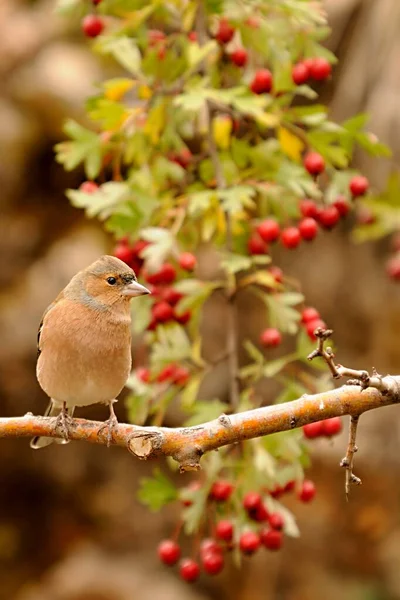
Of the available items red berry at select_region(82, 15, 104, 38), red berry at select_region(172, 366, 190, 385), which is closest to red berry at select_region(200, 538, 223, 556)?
red berry at select_region(172, 366, 190, 385)

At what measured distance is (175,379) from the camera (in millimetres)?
2975

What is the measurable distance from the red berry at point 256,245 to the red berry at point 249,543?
891mm

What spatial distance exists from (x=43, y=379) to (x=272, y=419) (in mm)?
1162

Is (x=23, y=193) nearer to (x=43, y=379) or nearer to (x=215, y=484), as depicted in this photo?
(x=43, y=379)

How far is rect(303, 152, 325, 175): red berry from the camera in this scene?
2.94m

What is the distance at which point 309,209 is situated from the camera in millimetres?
3035

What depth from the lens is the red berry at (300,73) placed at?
297 cm

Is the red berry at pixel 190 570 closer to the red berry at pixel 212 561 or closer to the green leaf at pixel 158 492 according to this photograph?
the red berry at pixel 212 561

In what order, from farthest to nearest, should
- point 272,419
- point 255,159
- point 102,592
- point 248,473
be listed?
1. point 102,592
2. point 255,159
3. point 248,473
4. point 272,419

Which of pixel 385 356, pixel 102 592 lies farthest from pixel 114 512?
pixel 385 356

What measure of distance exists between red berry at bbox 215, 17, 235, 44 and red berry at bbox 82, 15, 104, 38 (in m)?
0.50

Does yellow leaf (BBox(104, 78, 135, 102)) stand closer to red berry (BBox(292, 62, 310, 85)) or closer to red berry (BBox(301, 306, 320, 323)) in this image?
red berry (BBox(292, 62, 310, 85))

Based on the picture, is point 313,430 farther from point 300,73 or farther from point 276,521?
point 300,73

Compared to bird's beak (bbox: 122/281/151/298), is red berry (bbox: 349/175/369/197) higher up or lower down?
higher up
